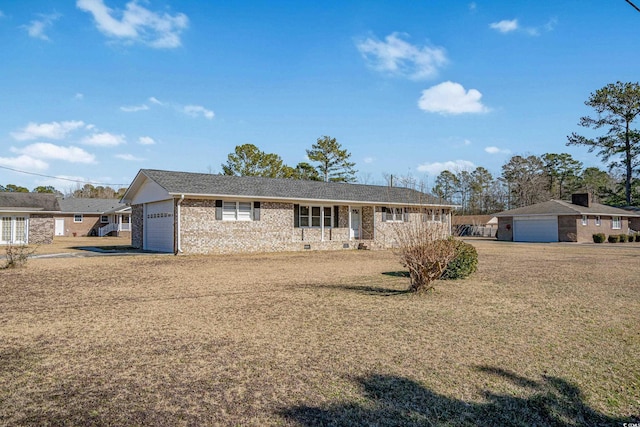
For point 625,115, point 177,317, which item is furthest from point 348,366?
point 625,115

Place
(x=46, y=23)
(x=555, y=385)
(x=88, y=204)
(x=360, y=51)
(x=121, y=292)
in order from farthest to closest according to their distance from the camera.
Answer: (x=88, y=204) < (x=360, y=51) < (x=46, y=23) < (x=121, y=292) < (x=555, y=385)

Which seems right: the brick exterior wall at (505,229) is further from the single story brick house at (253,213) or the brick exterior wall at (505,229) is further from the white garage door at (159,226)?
the white garage door at (159,226)

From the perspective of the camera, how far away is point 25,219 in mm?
26875

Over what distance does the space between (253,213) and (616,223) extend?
115 ft

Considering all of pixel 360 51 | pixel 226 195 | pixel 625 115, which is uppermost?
pixel 625 115

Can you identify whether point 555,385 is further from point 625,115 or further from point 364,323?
point 625,115

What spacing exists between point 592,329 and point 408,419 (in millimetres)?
4317

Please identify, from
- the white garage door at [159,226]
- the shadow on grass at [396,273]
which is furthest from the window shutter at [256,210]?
the shadow on grass at [396,273]

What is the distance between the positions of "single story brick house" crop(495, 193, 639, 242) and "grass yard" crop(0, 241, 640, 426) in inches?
1098

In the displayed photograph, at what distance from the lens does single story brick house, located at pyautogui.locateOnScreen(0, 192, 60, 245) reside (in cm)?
2630

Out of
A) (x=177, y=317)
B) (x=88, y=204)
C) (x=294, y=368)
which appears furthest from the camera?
(x=88, y=204)

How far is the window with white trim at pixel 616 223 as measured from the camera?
37.4m

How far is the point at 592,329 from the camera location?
6082 mm

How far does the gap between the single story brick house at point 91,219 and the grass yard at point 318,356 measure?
1276 inches
